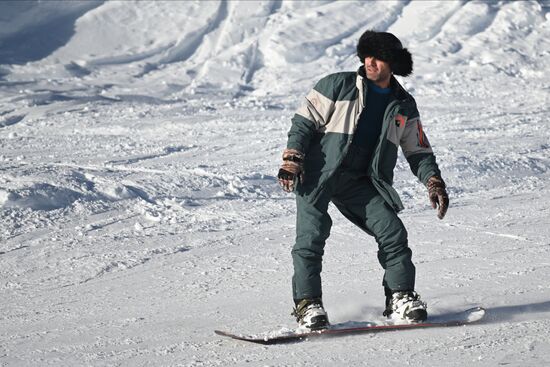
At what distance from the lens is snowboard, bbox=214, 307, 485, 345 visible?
3.45 meters

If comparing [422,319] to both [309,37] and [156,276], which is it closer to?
[156,276]

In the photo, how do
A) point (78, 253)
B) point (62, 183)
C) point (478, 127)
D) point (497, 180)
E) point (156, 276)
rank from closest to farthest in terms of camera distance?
point (156, 276)
point (78, 253)
point (62, 183)
point (497, 180)
point (478, 127)

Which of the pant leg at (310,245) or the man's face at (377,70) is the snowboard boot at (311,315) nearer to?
the pant leg at (310,245)

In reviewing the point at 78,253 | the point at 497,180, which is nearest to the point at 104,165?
the point at 78,253

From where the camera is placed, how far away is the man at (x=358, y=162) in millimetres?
3623

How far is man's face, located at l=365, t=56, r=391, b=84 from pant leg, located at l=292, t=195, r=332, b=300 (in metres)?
0.57

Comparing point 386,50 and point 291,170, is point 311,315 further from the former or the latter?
point 386,50

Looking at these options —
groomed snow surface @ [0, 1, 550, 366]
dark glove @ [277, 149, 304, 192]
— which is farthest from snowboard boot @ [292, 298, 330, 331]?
dark glove @ [277, 149, 304, 192]

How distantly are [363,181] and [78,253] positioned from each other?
285cm

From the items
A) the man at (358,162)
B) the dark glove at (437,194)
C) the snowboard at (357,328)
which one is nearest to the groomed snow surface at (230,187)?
the snowboard at (357,328)

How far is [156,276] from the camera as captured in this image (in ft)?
17.1

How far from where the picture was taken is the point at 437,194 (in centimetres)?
372

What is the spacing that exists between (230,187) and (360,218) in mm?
4452

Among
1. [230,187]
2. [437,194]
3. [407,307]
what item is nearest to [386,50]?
[437,194]
